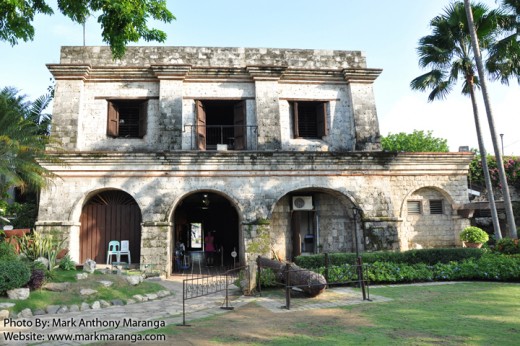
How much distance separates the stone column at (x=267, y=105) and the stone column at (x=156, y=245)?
4746mm

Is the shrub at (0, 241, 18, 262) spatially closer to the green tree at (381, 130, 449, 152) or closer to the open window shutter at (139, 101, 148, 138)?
the open window shutter at (139, 101, 148, 138)

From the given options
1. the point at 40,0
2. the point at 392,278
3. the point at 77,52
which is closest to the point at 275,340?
the point at 392,278

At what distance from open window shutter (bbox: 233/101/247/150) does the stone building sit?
53mm

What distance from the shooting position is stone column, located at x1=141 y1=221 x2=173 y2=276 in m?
12.7

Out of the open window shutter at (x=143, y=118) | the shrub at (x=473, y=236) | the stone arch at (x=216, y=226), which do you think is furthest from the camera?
the stone arch at (x=216, y=226)

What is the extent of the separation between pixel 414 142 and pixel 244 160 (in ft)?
73.6

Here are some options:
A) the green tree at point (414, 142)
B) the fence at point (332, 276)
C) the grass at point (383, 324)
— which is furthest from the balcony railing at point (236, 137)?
the green tree at point (414, 142)

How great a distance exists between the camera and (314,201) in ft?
49.9

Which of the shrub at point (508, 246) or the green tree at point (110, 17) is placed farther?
the shrub at point (508, 246)

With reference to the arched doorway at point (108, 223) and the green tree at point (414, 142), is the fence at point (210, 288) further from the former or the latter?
the green tree at point (414, 142)

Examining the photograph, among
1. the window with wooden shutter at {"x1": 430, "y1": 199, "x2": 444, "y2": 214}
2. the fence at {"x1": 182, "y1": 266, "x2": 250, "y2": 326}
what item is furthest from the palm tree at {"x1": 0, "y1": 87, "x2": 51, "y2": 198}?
the window with wooden shutter at {"x1": 430, "y1": 199, "x2": 444, "y2": 214}

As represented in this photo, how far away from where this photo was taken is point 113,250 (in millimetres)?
13477

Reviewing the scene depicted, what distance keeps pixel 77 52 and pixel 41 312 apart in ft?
35.9

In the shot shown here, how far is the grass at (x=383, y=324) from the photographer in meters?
5.64
